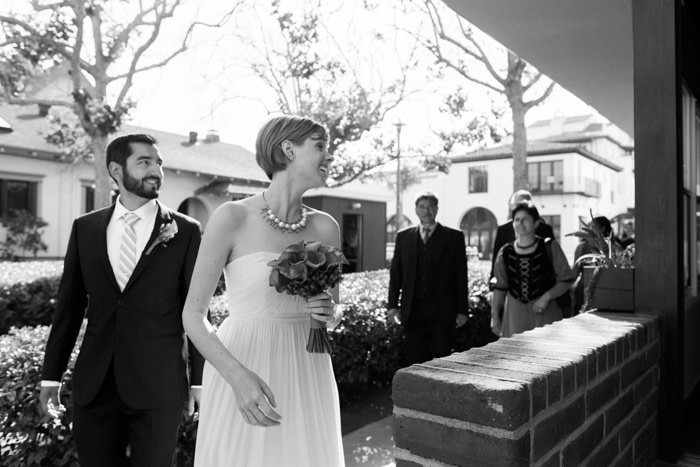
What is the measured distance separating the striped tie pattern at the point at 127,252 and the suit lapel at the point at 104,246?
0.04 metres

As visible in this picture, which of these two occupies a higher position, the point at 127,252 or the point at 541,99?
the point at 541,99

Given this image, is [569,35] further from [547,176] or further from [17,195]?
[547,176]

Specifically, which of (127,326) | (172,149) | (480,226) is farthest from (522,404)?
(480,226)

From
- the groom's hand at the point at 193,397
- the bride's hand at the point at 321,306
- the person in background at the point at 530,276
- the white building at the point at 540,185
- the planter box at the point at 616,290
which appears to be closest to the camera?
the bride's hand at the point at 321,306

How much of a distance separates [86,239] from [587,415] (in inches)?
97.4

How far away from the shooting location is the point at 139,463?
2.83 meters

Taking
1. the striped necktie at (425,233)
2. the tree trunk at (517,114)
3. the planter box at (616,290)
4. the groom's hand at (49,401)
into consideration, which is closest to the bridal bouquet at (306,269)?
the groom's hand at (49,401)

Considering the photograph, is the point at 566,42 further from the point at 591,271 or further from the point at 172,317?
the point at 172,317

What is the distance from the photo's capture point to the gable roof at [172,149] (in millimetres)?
21094

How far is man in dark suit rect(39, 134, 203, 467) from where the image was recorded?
2.80m

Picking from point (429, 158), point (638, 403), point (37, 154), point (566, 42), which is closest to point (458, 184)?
point (429, 158)

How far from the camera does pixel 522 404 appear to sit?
1.46 metres

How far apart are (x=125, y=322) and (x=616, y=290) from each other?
9.15ft

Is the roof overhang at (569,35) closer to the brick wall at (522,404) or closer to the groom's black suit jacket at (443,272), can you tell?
the groom's black suit jacket at (443,272)
